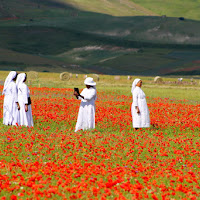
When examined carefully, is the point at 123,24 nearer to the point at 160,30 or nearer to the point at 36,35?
the point at 160,30

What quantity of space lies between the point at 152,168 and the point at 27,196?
3564 mm

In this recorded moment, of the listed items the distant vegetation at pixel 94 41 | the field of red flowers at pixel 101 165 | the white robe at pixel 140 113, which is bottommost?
the field of red flowers at pixel 101 165

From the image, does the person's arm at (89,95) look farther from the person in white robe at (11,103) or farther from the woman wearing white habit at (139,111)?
the person in white robe at (11,103)

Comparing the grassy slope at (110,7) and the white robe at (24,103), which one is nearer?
the white robe at (24,103)

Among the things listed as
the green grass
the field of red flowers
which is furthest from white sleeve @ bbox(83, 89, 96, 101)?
the field of red flowers

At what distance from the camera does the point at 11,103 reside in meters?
16.7

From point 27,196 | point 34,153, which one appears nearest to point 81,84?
point 34,153

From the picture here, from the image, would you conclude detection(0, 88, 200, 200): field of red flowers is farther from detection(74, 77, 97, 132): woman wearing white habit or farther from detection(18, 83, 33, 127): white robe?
detection(18, 83, 33, 127): white robe

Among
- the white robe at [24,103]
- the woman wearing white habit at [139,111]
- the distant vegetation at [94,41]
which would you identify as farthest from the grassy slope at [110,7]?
the white robe at [24,103]

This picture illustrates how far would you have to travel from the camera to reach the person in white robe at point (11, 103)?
54.1ft

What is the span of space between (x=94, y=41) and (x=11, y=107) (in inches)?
4203

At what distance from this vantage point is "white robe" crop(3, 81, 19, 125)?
1652 centimetres

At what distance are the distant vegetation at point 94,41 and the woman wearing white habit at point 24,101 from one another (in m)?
61.4

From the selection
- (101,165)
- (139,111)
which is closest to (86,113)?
(139,111)
